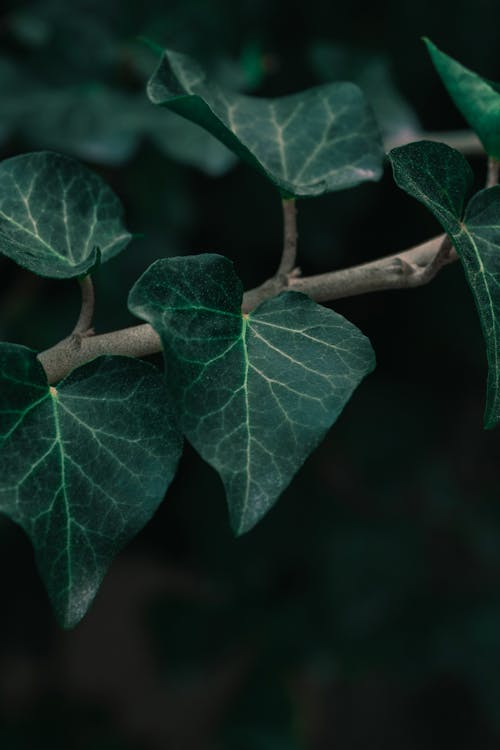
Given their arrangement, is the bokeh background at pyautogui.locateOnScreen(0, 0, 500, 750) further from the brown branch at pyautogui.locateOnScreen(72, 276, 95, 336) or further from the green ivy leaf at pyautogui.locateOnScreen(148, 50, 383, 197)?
the brown branch at pyautogui.locateOnScreen(72, 276, 95, 336)

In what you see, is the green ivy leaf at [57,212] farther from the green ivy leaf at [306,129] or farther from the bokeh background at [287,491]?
the bokeh background at [287,491]

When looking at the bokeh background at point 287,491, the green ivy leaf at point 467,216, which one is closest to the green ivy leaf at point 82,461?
the green ivy leaf at point 467,216

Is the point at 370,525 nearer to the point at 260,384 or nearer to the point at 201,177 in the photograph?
the point at 201,177

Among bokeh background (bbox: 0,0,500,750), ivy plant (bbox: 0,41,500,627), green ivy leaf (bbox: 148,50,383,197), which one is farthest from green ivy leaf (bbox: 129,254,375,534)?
bokeh background (bbox: 0,0,500,750)

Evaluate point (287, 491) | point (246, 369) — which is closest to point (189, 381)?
point (246, 369)

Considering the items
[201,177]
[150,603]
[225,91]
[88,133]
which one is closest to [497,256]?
[225,91]

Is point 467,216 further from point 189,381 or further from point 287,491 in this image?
point 287,491
